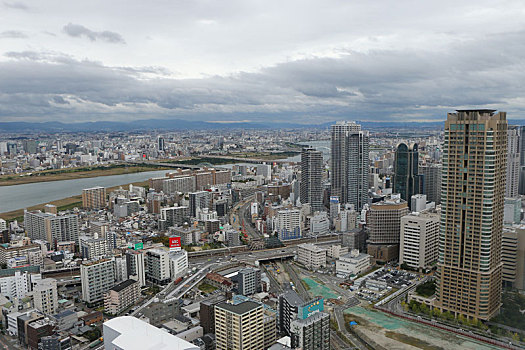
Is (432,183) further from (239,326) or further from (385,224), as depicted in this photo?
(239,326)

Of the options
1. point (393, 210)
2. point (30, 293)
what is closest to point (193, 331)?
point (30, 293)

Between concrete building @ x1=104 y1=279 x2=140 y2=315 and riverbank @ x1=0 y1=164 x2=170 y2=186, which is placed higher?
riverbank @ x1=0 y1=164 x2=170 y2=186

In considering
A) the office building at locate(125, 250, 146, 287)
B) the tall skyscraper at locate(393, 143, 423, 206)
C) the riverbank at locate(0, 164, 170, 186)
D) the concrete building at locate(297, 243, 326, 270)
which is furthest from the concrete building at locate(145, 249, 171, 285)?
the riverbank at locate(0, 164, 170, 186)

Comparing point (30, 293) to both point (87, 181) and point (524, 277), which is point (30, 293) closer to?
point (524, 277)

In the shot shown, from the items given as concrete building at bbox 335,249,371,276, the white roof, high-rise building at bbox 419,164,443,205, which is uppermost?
high-rise building at bbox 419,164,443,205

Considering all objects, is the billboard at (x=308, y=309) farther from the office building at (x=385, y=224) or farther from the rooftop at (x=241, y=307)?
the office building at (x=385, y=224)

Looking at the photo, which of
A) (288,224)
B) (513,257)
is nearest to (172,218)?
(288,224)

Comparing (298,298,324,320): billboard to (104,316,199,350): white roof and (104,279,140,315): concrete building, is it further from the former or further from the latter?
(104,279,140,315): concrete building
